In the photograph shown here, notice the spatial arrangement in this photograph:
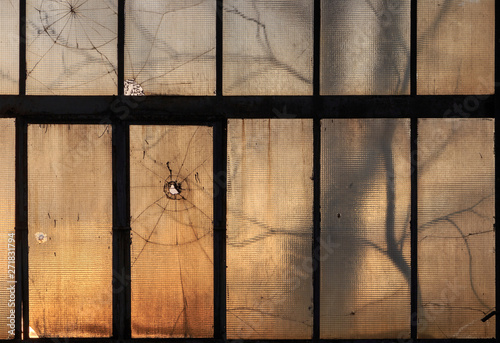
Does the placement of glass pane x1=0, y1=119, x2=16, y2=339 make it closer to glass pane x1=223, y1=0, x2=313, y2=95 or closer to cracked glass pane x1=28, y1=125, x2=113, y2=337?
cracked glass pane x1=28, y1=125, x2=113, y2=337

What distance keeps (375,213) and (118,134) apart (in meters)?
2.89

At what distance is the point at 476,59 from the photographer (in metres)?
4.08

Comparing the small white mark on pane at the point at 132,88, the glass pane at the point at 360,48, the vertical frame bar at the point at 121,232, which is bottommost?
the vertical frame bar at the point at 121,232

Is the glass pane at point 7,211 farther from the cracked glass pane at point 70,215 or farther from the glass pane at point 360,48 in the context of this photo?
the glass pane at point 360,48

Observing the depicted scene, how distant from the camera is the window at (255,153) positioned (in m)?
4.06

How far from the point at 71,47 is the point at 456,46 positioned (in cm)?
413

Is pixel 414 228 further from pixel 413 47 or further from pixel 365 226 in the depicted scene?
pixel 413 47

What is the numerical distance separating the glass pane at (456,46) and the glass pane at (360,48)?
9.0 inches

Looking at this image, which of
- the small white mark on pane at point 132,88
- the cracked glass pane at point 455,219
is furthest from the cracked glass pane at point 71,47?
the cracked glass pane at point 455,219

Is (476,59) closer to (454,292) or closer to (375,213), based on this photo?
(375,213)

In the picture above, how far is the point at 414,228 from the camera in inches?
161

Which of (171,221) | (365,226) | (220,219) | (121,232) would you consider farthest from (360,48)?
(121,232)

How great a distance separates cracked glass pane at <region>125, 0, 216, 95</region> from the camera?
A: 160 inches

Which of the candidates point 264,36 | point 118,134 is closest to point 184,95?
point 118,134
